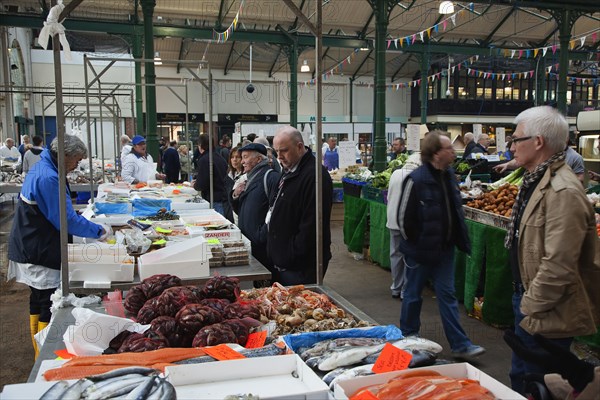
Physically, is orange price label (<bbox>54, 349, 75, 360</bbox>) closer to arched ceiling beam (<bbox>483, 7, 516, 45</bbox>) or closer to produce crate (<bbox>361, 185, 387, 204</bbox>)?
produce crate (<bbox>361, 185, 387, 204</bbox>)

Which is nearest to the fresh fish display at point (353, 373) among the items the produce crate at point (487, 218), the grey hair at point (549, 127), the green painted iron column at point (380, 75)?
the grey hair at point (549, 127)

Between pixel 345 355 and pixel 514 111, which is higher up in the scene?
pixel 514 111

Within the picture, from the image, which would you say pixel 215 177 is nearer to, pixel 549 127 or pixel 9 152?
pixel 549 127

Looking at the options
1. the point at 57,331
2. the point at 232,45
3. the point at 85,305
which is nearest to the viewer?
the point at 57,331

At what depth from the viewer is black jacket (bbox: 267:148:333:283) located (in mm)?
3522

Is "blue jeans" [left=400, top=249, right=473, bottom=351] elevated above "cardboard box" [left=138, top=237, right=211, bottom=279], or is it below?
below

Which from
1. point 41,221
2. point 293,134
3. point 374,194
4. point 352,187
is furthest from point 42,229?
point 352,187

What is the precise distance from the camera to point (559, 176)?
2.46 m

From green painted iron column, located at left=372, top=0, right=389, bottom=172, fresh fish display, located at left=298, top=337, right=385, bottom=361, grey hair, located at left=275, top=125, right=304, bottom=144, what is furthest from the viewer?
green painted iron column, located at left=372, top=0, right=389, bottom=172

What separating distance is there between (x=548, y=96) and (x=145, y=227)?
99.7 feet

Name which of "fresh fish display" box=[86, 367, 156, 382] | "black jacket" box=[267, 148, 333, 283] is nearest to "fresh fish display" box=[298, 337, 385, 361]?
"fresh fish display" box=[86, 367, 156, 382]

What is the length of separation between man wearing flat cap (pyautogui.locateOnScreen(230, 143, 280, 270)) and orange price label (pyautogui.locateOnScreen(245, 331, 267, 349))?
72.4 inches

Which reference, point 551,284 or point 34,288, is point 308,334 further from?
point 34,288

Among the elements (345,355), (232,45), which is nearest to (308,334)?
(345,355)
